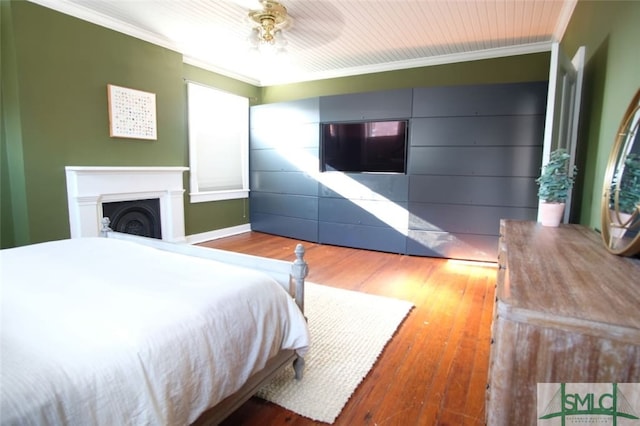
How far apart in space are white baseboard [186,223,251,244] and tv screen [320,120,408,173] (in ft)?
5.77

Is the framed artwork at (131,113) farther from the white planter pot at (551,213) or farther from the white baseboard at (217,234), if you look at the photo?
the white planter pot at (551,213)

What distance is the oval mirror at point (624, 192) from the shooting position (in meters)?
1.15

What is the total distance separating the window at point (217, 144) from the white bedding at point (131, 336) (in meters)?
3.06

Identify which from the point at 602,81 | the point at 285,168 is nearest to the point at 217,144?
the point at 285,168

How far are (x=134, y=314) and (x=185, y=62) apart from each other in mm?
4111

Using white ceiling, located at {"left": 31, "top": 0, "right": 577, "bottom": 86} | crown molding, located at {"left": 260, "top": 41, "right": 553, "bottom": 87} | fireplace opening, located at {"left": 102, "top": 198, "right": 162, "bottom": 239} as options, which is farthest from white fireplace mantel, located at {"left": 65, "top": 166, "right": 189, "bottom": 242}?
crown molding, located at {"left": 260, "top": 41, "right": 553, "bottom": 87}

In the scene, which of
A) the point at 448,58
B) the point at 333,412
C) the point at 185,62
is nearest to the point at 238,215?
the point at 185,62

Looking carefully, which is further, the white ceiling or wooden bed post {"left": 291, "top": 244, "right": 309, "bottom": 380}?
the white ceiling

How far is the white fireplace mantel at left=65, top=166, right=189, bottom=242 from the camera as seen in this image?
322 cm

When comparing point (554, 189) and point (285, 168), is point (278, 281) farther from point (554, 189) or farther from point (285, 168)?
point (285, 168)

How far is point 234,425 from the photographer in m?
1.46

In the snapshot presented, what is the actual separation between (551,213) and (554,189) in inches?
6.4

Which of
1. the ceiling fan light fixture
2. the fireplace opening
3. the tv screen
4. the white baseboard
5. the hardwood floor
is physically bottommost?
the hardwood floor

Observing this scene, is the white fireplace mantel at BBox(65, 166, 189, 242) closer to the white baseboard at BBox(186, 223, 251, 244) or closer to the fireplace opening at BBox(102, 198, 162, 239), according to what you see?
the fireplace opening at BBox(102, 198, 162, 239)
